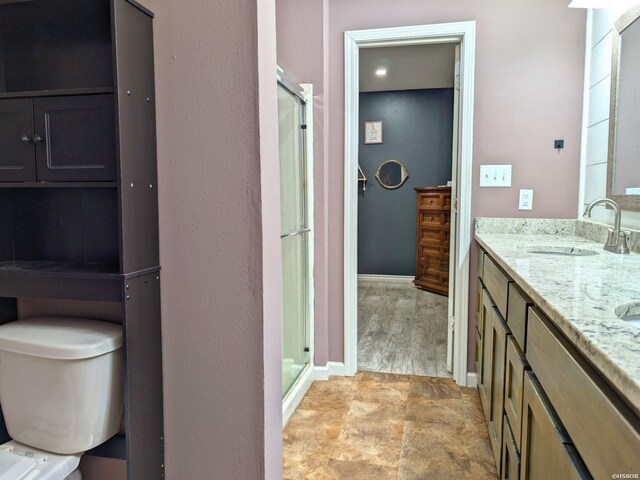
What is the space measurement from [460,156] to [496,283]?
3.51ft

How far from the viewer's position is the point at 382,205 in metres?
5.83

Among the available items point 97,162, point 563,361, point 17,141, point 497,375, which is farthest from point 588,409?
point 17,141

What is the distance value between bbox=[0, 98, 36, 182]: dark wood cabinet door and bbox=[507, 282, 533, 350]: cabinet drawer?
1410mm

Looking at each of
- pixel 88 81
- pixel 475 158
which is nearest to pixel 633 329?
pixel 88 81

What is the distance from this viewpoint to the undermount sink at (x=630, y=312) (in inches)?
37.1

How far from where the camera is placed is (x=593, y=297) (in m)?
1.00

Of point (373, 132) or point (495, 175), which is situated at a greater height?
point (373, 132)

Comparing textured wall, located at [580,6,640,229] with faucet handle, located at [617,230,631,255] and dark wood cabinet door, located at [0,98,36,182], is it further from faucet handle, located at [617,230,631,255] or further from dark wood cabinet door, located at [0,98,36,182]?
dark wood cabinet door, located at [0,98,36,182]

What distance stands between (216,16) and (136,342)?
907mm

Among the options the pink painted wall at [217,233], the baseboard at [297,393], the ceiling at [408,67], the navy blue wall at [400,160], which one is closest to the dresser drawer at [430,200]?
the navy blue wall at [400,160]

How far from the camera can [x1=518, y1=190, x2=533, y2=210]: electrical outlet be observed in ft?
8.49

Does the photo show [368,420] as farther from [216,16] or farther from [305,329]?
[216,16]

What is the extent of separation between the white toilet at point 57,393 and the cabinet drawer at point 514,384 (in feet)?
3.72

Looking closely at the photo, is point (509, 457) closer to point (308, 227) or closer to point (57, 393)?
point (57, 393)
